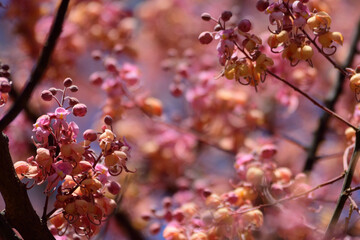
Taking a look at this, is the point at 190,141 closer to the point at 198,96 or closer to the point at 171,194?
the point at 171,194

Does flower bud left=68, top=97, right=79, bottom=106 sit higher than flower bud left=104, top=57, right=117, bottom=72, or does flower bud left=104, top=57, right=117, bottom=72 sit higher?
flower bud left=68, top=97, right=79, bottom=106

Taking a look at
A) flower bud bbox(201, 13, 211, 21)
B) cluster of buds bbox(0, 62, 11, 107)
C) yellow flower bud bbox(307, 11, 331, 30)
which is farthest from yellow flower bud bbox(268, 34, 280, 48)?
Answer: cluster of buds bbox(0, 62, 11, 107)

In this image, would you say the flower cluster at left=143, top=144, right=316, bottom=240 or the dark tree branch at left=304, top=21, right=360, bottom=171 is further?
the dark tree branch at left=304, top=21, right=360, bottom=171

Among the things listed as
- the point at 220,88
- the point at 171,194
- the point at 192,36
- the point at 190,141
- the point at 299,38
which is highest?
the point at 299,38

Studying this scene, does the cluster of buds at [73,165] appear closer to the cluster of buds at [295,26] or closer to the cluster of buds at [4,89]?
the cluster of buds at [4,89]

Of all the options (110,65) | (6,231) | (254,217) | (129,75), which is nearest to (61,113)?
(6,231)

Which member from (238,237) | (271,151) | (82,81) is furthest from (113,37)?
(238,237)

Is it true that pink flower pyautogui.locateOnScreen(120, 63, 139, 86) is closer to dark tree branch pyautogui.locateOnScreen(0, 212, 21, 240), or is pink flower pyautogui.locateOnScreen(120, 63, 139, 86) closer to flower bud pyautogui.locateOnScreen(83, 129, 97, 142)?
flower bud pyautogui.locateOnScreen(83, 129, 97, 142)
